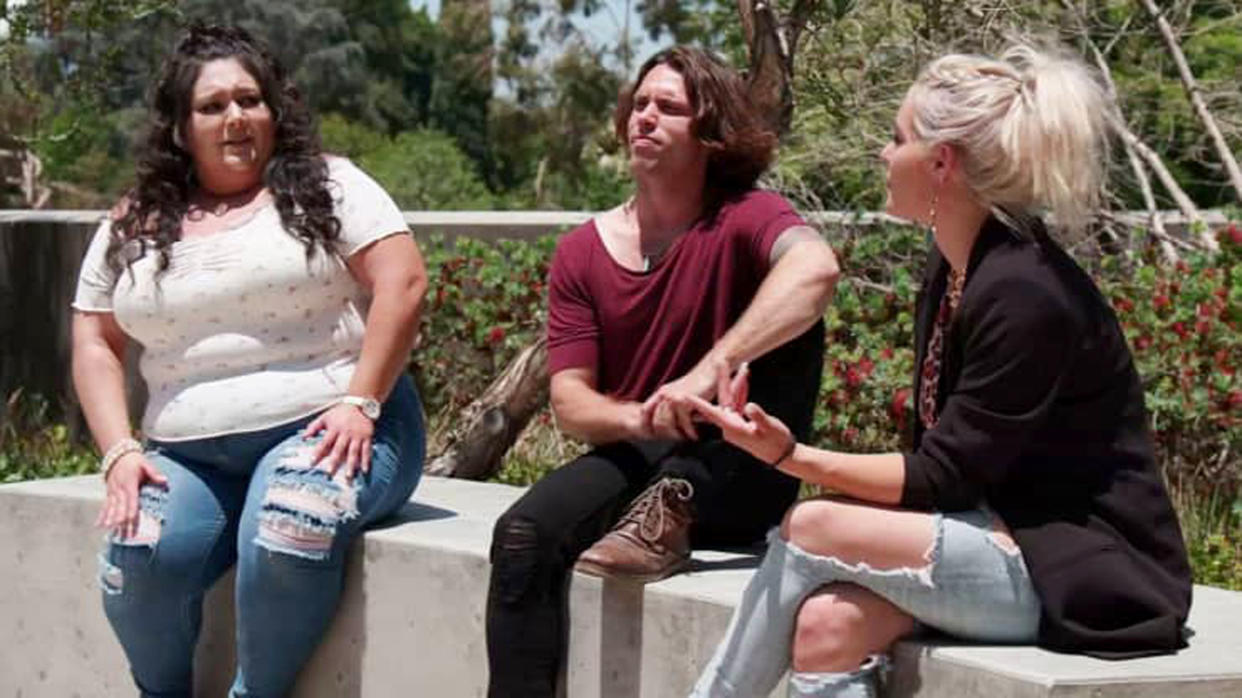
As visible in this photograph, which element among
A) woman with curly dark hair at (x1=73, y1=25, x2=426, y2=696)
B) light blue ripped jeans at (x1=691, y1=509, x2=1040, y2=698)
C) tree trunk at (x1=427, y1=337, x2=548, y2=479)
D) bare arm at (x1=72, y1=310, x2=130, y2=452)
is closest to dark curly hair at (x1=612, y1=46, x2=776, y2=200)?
woman with curly dark hair at (x1=73, y1=25, x2=426, y2=696)

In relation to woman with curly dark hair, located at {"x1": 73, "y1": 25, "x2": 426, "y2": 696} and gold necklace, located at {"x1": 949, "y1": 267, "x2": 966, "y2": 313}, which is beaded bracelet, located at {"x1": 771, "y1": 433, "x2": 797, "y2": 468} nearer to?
gold necklace, located at {"x1": 949, "y1": 267, "x2": 966, "y2": 313}

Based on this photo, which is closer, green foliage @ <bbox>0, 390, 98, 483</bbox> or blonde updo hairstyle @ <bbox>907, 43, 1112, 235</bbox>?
blonde updo hairstyle @ <bbox>907, 43, 1112, 235</bbox>

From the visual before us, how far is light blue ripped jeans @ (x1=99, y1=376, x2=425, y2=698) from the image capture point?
468 centimetres

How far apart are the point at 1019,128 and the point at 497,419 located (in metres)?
3.45

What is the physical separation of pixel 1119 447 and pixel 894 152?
0.61m

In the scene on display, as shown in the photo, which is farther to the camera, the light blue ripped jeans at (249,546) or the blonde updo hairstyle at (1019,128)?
the light blue ripped jeans at (249,546)

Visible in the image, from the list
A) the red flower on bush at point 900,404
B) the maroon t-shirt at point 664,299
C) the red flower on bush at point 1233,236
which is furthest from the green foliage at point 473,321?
the maroon t-shirt at point 664,299

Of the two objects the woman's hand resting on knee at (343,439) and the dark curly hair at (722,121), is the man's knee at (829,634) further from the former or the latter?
the woman's hand resting on knee at (343,439)

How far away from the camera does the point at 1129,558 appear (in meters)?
3.64

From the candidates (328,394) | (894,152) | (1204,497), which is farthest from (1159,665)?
(1204,497)

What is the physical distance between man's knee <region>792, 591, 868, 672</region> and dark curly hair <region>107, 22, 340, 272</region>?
5.77 ft

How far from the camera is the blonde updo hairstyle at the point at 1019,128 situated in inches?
144

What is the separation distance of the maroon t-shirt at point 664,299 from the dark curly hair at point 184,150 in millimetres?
710

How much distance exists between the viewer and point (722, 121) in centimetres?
459
